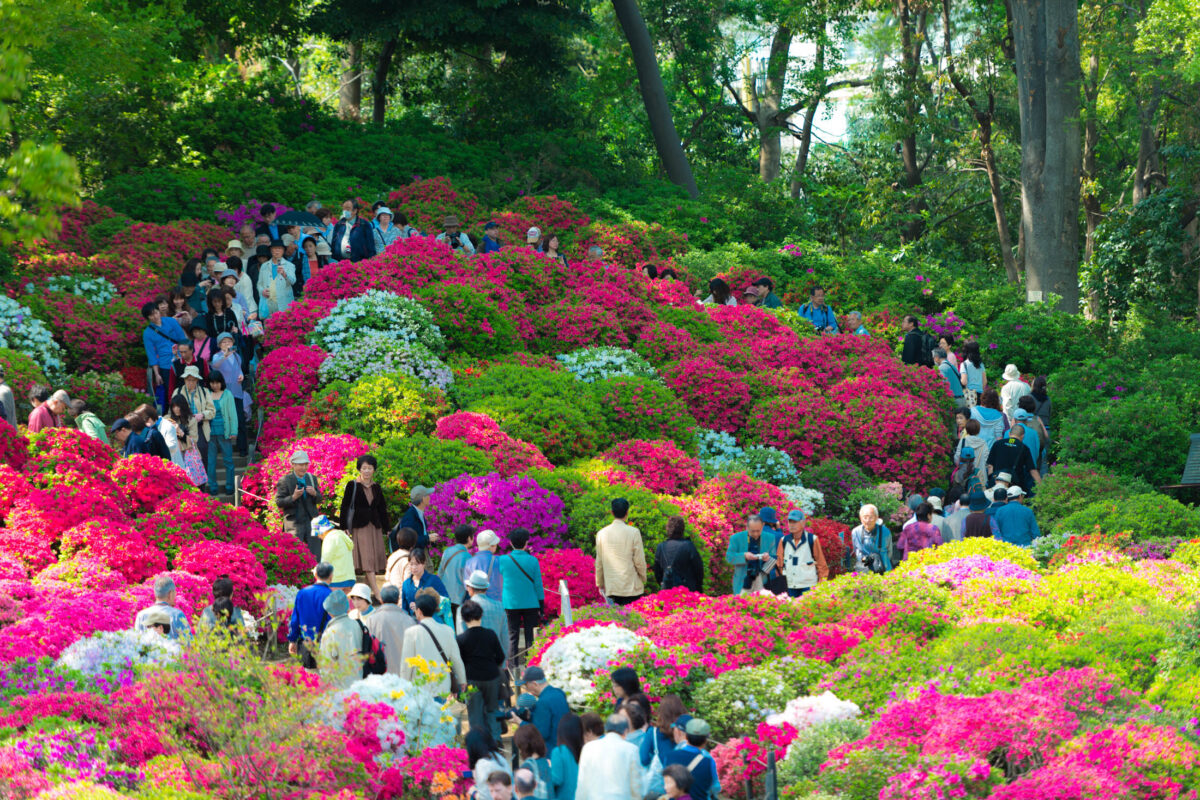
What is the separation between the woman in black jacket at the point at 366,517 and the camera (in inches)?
497

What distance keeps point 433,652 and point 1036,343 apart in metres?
17.0

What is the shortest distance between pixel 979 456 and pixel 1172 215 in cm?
1397

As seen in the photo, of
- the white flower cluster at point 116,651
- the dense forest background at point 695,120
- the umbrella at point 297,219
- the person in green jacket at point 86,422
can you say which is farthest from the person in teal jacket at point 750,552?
the dense forest background at point 695,120

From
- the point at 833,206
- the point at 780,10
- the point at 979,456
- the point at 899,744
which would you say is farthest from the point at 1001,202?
the point at 899,744

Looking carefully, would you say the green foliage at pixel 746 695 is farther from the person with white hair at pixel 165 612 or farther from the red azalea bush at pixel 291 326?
the red azalea bush at pixel 291 326

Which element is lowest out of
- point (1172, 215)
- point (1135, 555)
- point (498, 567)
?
point (1135, 555)

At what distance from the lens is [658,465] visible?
16.3 metres

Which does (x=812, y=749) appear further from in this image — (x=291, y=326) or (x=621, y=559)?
(x=291, y=326)

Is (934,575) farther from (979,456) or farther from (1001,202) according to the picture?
(1001,202)

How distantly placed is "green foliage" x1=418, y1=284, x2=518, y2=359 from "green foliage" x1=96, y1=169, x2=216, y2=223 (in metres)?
7.47

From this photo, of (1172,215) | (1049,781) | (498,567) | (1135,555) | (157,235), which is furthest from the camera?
(1172,215)

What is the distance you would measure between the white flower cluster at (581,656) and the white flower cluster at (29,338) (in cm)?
1008

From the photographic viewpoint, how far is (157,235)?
861 inches

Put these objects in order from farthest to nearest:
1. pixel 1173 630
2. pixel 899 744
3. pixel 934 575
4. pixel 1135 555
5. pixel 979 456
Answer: pixel 979 456
pixel 1135 555
pixel 934 575
pixel 1173 630
pixel 899 744
